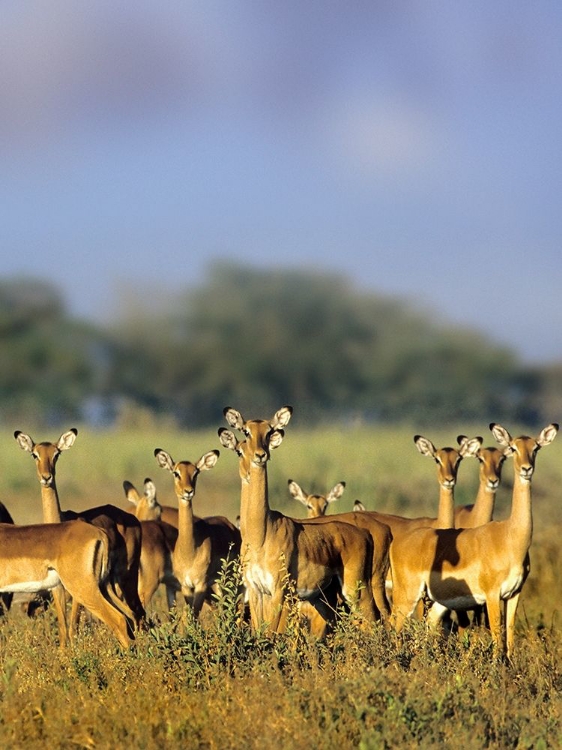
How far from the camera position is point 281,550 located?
390 inches

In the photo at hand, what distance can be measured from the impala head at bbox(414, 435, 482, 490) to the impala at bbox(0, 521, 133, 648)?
134 inches

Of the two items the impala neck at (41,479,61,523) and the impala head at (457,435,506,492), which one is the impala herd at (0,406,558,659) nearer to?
the impala neck at (41,479,61,523)

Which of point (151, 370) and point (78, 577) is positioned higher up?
point (151, 370)

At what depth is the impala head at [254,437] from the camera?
10.2 m

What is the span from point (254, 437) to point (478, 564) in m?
1.93

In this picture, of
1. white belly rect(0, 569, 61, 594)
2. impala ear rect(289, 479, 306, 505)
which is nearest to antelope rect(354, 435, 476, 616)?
impala ear rect(289, 479, 306, 505)

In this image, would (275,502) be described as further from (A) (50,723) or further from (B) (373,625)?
(A) (50,723)

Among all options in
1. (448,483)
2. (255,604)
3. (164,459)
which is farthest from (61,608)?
(448,483)

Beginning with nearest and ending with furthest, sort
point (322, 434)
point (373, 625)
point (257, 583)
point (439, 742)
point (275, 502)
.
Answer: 1. point (439, 742)
2. point (373, 625)
3. point (257, 583)
4. point (275, 502)
5. point (322, 434)

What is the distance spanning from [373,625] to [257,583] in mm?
1438

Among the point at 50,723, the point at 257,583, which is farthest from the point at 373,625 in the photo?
the point at 50,723

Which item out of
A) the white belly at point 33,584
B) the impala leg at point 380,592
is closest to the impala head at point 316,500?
the impala leg at point 380,592

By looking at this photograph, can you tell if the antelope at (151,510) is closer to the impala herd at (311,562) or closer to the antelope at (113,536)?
the antelope at (113,536)

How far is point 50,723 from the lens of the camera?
7.25 m
